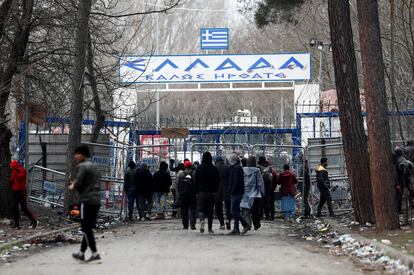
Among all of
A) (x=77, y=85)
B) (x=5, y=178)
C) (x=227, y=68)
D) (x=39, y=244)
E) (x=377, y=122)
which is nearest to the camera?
(x=39, y=244)

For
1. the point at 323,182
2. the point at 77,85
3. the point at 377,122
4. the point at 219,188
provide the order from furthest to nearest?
the point at 323,182 → the point at 77,85 → the point at 219,188 → the point at 377,122

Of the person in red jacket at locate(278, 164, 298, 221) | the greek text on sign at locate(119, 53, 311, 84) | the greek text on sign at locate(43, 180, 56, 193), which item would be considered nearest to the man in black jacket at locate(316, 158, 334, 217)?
the person in red jacket at locate(278, 164, 298, 221)

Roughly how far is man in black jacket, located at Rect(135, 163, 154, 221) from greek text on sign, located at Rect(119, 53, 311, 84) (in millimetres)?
16346

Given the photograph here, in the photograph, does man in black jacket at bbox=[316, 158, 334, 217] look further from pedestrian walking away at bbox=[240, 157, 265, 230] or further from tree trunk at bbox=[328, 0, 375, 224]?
pedestrian walking away at bbox=[240, 157, 265, 230]

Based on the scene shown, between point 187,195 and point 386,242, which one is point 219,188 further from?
point 386,242

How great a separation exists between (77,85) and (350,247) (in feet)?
33.4

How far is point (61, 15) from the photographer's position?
23281mm

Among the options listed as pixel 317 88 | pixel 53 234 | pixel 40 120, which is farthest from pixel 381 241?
pixel 317 88

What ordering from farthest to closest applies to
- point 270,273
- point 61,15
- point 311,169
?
1. point 311,169
2. point 61,15
3. point 270,273

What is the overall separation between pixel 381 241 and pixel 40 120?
33.4ft

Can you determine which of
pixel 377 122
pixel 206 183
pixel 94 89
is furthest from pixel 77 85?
pixel 377 122

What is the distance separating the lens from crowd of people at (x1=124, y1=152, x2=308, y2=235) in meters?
21.6

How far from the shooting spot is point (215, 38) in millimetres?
50625

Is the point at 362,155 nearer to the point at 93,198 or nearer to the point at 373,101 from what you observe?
the point at 373,101
